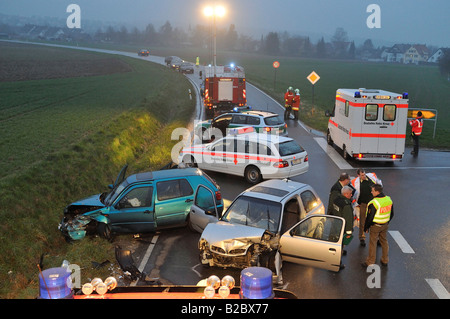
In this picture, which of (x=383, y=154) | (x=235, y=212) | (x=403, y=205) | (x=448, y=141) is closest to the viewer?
(x=235, y=212)

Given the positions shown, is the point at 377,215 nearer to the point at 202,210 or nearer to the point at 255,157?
the point at 202,210

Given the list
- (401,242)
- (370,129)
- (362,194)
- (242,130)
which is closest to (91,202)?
(362,194)

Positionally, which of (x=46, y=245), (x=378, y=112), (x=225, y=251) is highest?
(x=378, y=112)

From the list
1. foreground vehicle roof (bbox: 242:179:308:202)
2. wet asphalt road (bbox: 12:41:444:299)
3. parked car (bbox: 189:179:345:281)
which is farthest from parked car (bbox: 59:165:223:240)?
foreground vehicle roof (bbox: 242:179:308:202)

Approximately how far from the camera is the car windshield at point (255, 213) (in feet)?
31.7

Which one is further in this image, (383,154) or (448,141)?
(448,141)

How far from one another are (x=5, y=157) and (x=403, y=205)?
1385 centimetres

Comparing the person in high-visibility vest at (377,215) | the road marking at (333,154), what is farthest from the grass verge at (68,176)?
the road marking at (333,154)

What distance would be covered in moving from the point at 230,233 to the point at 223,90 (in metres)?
22.1

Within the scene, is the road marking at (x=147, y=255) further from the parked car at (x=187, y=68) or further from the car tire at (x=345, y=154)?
the parked car at (x=187, y=68)

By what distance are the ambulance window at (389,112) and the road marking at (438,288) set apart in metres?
10.0
